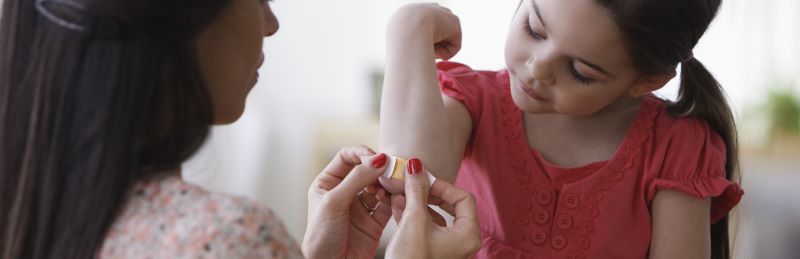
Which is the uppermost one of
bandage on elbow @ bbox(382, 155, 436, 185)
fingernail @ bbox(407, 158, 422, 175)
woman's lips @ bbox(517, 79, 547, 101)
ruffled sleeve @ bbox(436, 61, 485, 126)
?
woman's lips @ bbox(517, 79, 547, 101)

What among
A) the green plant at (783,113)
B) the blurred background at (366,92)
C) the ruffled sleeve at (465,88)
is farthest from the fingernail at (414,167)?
the green plant at (783,113)

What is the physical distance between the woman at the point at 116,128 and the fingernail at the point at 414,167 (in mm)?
265

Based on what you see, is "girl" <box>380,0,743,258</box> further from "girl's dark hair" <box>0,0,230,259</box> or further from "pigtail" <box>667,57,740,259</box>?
"girl's dark hair" <box>0,0,230,259</box>

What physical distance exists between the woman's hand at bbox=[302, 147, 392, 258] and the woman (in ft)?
0.89

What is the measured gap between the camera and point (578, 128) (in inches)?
45.9

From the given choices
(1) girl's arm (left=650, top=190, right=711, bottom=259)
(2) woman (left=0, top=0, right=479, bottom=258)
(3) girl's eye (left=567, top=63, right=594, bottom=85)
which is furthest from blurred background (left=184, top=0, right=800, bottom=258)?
(2) woman (left=0, top=0, right=479, bottom=258)

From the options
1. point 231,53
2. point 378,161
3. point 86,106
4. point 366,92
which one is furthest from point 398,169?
point 366,92

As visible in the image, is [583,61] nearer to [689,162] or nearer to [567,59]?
[567,59]

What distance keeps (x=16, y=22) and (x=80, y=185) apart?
16cm

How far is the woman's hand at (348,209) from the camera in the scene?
1073mm

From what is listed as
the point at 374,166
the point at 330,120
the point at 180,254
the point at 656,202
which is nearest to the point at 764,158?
the point at 330,120

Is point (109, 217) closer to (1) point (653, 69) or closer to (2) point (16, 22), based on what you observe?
(2) point (16, 22)

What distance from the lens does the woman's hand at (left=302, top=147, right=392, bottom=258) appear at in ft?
3.52

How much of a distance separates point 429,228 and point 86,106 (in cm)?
40
